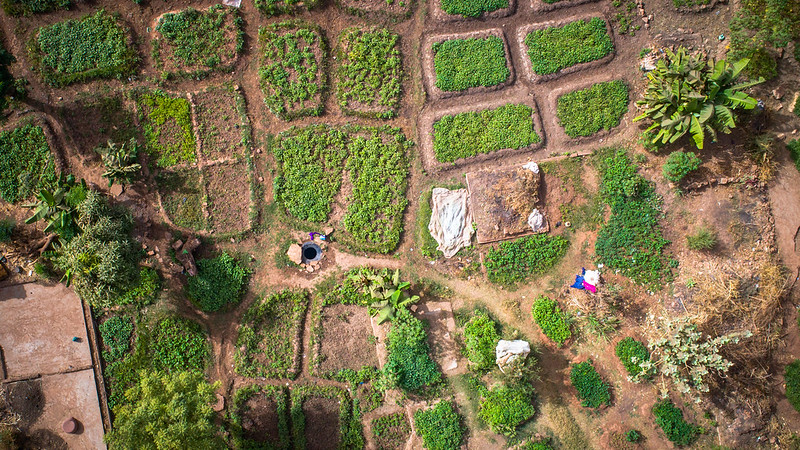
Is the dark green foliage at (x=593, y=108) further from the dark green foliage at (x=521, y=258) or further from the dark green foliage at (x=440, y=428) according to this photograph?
the dark green foliage at (x=440, y=428)

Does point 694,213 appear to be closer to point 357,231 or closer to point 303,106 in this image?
point 357,231

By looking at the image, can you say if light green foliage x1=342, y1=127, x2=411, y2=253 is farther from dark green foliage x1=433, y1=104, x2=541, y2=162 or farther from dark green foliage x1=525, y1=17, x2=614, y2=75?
dark green foliage x1=525, y1=17, x2=614, y2=75

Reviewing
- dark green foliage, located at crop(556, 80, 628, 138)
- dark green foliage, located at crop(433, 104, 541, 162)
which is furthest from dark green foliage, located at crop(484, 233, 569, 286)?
dark green foliage, located at crop(556, 80, 628, 138)

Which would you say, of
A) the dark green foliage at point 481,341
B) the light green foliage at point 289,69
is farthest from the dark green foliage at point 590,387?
the light green foliage at point 289,69

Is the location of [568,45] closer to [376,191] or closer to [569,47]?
[569,47]

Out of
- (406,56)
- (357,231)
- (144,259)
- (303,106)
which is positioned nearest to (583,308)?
(357,231)
